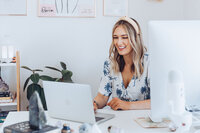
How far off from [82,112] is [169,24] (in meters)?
0.59

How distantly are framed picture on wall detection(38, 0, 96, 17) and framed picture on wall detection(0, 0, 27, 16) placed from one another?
0.55 ft

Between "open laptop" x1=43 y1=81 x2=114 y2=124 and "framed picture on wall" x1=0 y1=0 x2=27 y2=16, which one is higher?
"framed picture on wall" x1=0 y1=0 x2=27 y2=16

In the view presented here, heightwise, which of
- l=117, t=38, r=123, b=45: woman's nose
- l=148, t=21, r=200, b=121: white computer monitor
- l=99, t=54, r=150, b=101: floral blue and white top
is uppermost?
l=117, t=38, r=123, b=45: woman's nose

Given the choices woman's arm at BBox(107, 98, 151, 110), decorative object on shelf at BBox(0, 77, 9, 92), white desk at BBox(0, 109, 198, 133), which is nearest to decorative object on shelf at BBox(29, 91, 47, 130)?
white desk at BBox(0, 109, 198, 133)

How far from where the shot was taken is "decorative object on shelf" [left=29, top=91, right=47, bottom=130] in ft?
3.65

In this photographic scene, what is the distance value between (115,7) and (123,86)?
124cm

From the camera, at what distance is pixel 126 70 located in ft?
6.99

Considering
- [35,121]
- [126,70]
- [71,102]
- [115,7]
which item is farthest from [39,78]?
[35,121]

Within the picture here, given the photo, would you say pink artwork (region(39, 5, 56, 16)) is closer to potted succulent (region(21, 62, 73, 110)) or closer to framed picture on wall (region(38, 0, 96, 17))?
framed picture on wall (region(38, 0, 96, 17))

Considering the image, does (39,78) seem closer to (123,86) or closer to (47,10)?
(47,10)

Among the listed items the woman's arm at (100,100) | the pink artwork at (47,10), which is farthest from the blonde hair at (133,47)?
the pink artwork at (47,10)

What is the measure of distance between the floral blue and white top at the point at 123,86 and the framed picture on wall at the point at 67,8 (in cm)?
101

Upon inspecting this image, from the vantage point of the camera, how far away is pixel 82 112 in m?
1.34

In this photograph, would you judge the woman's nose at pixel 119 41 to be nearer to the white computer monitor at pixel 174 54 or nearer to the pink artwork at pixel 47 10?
the white computer monitor at pixel 174 54
